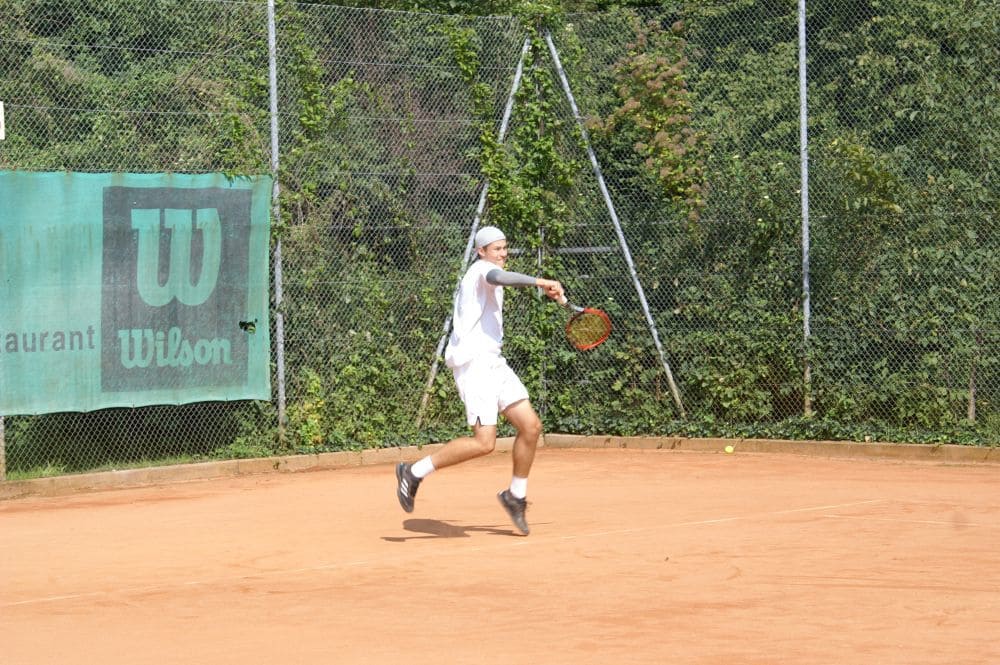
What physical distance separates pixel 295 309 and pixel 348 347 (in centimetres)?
60

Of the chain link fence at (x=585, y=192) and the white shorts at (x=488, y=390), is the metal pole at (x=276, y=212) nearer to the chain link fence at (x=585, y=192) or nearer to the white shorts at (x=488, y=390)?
the chain link fence at (x=585, y=192)

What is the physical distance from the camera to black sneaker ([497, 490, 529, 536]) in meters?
8.91

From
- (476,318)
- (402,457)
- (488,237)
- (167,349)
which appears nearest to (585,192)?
(402,457)

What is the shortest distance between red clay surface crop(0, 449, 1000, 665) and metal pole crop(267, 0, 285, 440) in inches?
49.4

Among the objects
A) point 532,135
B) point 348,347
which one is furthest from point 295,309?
point 532,135

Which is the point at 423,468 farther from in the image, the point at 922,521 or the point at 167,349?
the point at 167,349

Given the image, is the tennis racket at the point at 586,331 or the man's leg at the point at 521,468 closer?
the man's leg at the point at 521,468

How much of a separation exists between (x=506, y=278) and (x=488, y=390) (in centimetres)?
72

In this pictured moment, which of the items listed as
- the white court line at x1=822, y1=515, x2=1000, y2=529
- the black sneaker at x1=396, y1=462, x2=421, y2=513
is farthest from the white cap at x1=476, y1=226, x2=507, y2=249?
the white court line at x1=822, y1=515, x2=1000, y2=529

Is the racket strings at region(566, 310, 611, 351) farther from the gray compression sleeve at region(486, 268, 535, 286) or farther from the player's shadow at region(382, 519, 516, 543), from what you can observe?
the player's shadow at region(382, 519, 516, 543)

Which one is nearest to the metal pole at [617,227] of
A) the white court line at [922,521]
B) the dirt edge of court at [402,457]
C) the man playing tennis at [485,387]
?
the dirt edge of court at [402,457]

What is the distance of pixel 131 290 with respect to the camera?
12344 mm

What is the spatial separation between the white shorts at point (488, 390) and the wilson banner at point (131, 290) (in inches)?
168

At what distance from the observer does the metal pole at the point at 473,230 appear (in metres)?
14.0
